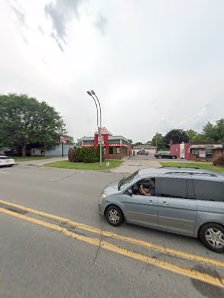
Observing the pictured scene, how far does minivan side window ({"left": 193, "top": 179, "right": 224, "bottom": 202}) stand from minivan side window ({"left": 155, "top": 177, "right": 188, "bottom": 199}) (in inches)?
9.4

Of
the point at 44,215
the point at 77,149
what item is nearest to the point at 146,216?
the point at 44,215

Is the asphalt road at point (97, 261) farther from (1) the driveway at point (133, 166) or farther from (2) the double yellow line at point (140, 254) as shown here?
(1) the driveway at point (133, 166)

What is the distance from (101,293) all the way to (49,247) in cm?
145

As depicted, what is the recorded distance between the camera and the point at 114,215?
13.3ft

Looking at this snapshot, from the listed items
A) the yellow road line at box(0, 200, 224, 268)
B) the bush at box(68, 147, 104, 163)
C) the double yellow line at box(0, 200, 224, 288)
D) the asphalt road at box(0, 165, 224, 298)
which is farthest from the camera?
the bush at box(68, 147, 104, 163)

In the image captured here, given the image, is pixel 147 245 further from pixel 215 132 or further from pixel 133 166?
pixel 215 132

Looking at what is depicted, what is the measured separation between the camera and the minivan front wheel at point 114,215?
3.98m

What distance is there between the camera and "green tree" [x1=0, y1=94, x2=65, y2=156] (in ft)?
88.8

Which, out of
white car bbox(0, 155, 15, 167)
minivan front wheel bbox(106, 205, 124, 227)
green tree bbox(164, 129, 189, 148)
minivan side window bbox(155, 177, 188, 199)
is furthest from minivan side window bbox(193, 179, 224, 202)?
green tree bbox(164, 129, 189, 148)

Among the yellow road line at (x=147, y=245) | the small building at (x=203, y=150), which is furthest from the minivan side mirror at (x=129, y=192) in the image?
the small building at (x=203, y=150)

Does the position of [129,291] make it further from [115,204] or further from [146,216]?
[115,204]

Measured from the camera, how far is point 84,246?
125 inches

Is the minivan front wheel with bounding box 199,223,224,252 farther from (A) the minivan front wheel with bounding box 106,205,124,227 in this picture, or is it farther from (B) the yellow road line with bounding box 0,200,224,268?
(A) the minivan front wheel with bounding box 106,205,124,227

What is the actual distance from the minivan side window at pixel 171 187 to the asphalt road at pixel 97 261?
3.09ft
